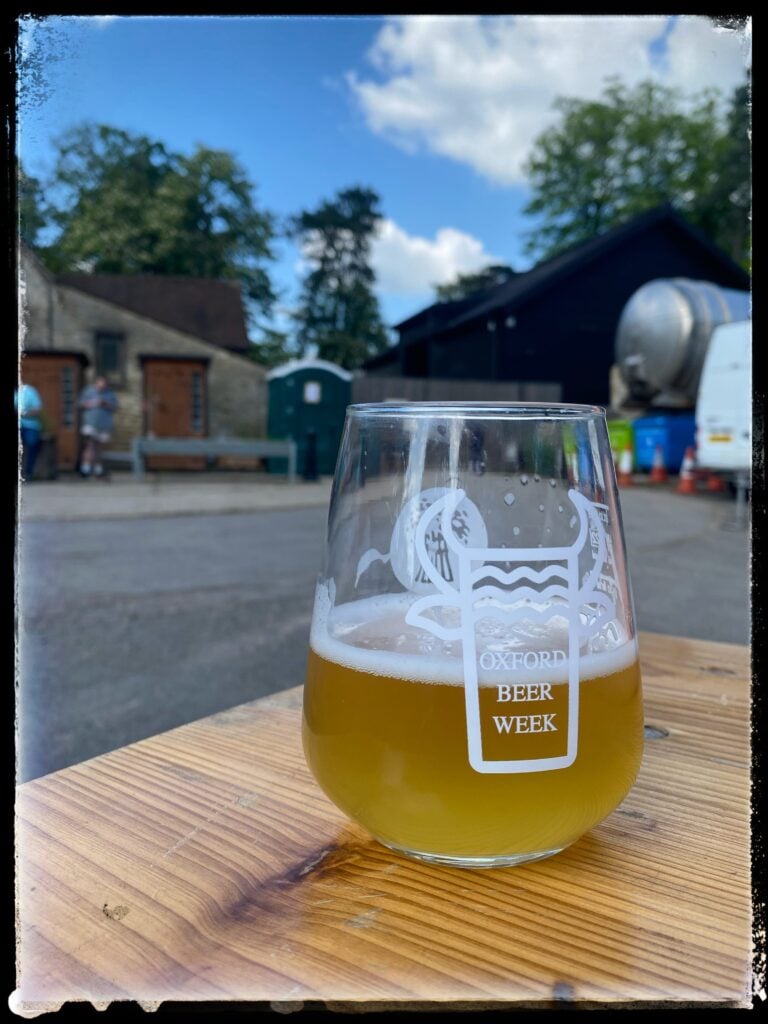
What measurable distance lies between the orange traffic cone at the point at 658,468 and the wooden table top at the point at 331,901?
33.3ft

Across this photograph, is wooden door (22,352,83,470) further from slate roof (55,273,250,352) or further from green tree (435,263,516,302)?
green tree (435,263,516,302)

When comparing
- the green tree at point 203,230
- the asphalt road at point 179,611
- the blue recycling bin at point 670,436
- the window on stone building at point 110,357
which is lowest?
the asphalt road at point 179,611

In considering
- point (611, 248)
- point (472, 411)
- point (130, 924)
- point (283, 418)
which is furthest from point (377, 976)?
→ point (611, 248)

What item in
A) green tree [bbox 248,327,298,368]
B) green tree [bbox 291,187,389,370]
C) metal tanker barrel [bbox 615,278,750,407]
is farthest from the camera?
green tree [bbox 291,187,389,370]

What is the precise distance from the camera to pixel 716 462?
769 centimetres

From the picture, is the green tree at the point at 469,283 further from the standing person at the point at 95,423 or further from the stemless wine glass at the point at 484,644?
the stemless wine glass at the point at 484,644

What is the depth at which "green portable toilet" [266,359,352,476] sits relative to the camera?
47.4 ft

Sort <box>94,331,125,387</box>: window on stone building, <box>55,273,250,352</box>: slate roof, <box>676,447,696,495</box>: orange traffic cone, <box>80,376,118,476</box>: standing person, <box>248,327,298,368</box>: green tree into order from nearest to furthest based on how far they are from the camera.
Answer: <box>676,447,696,495</box>: orange traffic cone
<box>80,376,118,476</box>: standing person
<box>94,331,125,387</box>: window on stone building
<box>55,273,250,352</box>: slate roof
<box>248,327,298,368</box>: green tree

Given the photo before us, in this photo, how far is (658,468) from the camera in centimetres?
1037

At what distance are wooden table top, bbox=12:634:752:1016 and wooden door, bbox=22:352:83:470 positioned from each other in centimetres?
1361

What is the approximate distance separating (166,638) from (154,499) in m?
5.31

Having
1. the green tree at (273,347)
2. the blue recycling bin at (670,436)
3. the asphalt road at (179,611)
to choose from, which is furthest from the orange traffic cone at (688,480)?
the green tree at (273,347)

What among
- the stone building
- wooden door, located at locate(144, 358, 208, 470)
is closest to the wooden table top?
the stone building

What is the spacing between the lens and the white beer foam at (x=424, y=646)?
48cm
